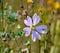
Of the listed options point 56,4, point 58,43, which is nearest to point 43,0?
point 56,4

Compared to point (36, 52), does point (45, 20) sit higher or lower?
higher

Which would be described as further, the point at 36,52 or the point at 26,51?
the point at 36,52

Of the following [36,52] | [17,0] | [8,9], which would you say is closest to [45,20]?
[36,52]

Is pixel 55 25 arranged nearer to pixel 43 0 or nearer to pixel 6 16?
pixel 6 16

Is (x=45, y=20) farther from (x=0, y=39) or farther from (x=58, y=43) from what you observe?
(x=58, y=43)

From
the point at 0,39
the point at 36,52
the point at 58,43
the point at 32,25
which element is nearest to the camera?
the point at 58,43

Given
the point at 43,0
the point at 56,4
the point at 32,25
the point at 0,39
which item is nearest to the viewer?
the point at 32,25

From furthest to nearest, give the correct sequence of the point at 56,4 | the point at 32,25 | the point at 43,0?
the point at 43,0
the point at 56,4
the point at 32,25

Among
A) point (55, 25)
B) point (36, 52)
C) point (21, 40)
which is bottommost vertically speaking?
point (36, 52)

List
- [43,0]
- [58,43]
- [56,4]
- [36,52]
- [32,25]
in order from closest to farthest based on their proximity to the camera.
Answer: [58,43]
[32,25]
[36,52]
[56,4]
[43,0]
